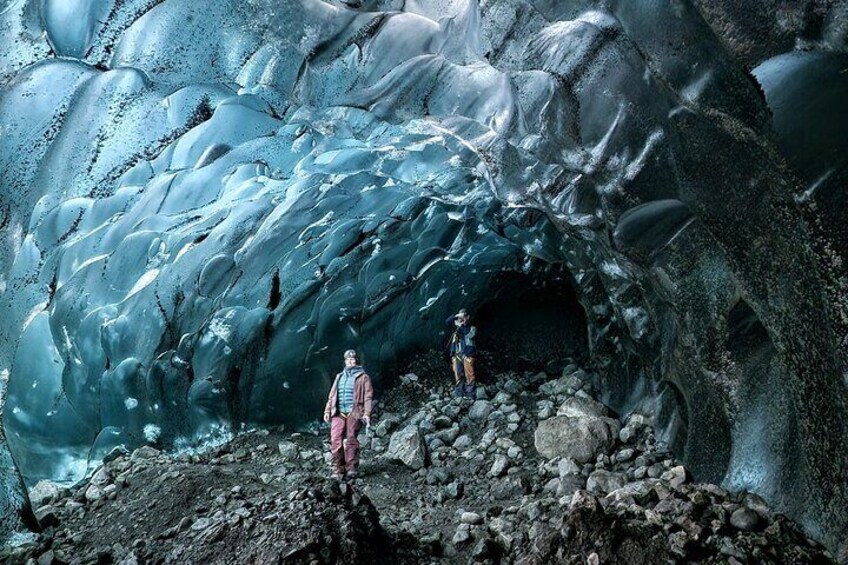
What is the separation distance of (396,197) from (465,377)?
247 centimetres

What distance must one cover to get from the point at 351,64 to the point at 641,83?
2382mm

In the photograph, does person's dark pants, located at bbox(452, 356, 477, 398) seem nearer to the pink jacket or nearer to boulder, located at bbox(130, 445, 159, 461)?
the pink jacket

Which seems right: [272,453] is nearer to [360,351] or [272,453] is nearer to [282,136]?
[360,351]

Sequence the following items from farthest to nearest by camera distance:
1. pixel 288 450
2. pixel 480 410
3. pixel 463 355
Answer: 1. pixel 463 355
2. pixel 480 410
3. pixel 288 450

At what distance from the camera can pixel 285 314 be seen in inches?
371

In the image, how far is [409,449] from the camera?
27.2 feet

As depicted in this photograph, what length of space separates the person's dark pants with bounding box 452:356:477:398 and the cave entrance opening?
0.78 meters

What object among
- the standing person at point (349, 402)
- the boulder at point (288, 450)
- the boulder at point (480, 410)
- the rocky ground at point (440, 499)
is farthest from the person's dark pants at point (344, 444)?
the boulder at point (480, 410)

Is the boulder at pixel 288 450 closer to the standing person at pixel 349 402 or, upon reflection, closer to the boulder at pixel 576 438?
the standing person at pixel 349 402

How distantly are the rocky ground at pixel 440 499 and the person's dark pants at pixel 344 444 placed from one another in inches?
7.0

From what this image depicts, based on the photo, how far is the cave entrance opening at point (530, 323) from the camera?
36.3ft

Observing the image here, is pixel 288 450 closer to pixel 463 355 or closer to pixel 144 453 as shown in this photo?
pixel 144 453

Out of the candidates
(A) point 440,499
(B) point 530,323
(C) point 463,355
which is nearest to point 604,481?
(A) point 440,499

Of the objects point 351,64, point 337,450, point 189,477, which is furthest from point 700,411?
point 189,477
